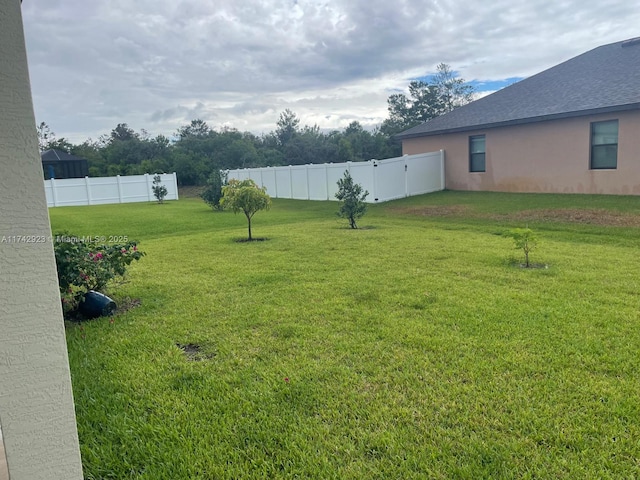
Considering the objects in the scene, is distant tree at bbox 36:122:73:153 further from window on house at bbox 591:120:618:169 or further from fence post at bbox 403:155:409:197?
window on house at bbox 591:120:618:169

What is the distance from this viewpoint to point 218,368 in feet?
10.3

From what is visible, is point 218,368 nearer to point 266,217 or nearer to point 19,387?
point 19,387

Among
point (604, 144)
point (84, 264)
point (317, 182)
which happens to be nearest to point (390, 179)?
point (317, 182)

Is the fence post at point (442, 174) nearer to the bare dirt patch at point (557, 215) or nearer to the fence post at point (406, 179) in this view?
the fence post at point (406, 179)

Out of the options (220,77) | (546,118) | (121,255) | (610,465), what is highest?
(220,77)

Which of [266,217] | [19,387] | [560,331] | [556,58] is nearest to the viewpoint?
[19,387]

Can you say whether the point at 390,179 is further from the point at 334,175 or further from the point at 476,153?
the point at 476,153

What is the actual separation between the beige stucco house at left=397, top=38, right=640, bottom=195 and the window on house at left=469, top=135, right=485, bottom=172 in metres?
0.04

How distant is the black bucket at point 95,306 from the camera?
14.5ft

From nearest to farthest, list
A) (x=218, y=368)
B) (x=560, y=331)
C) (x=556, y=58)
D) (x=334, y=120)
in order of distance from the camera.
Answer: (x=218, y=368) → (x=560, y=331) → (x=556, y=58) → (x=334, y=120)

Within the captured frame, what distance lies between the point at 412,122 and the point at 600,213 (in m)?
27.8

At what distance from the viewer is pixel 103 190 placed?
2617cm

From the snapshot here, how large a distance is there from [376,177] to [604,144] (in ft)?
24.6

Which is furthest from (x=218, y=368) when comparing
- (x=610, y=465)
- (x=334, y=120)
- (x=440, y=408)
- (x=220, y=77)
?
(x=334, y=120)
